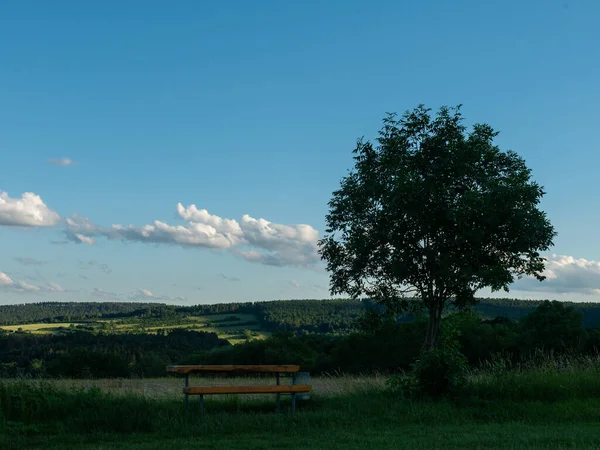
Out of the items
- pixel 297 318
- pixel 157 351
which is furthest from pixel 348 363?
pixel 297 318

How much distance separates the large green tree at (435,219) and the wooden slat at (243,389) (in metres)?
11.3

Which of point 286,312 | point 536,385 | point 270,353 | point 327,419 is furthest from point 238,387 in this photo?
point 286,312

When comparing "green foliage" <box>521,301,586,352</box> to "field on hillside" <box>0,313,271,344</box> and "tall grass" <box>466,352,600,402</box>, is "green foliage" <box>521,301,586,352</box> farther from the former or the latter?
"field on hillside" <box>0,313,271,344</box>

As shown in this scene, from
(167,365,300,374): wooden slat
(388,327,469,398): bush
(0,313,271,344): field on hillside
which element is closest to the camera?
(167,365,300,374): wooden slat

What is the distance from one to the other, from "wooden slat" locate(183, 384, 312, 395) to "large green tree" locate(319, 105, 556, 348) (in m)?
11.3

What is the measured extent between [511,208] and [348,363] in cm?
2748

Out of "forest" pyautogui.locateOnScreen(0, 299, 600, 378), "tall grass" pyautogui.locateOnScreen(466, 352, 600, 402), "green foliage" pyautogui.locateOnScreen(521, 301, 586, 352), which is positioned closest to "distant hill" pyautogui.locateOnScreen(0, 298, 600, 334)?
"forest" pyautogui.locateOnScreen(0, 299, 600, 378)

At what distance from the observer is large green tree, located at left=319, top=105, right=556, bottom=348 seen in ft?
78.0

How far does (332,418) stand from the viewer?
1269cm

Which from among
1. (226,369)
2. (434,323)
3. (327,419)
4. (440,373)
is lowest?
(327,419)

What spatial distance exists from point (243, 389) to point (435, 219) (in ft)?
43.3

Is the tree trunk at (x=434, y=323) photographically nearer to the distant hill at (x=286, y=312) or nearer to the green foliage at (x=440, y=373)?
the green foliage at (x=440, y=373)

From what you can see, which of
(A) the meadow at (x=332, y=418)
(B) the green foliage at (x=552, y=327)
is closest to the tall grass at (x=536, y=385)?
(A) the meadow at (x=332, y=418)

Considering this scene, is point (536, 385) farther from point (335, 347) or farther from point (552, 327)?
point (335, 347)
